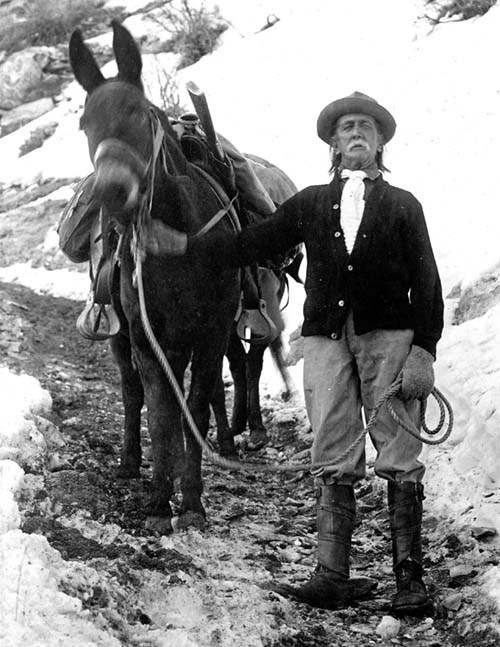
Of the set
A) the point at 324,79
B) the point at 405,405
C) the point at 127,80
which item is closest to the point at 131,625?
the point at 405,405

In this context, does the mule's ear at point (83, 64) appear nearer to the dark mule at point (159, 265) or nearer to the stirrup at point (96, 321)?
the dark mule at point (159, 265)

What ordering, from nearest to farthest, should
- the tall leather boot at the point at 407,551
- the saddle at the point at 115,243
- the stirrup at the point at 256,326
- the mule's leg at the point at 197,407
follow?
1. the tall leather boot at the point at 407,551
2. the mule's leg at the point at 197,407
3. the saddle at the point at 115,243
4. the stirrup at the point at 256,326

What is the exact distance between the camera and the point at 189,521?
170 inches

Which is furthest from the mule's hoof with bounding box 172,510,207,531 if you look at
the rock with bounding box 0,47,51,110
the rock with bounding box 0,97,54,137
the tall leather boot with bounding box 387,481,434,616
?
the rock with bounding box 0,47,51,110

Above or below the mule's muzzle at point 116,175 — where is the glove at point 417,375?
below

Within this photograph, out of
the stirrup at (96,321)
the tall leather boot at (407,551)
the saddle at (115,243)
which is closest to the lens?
the tall leather boot at (407,551)

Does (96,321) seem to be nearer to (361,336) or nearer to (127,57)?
(127,57)

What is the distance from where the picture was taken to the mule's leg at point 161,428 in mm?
4297

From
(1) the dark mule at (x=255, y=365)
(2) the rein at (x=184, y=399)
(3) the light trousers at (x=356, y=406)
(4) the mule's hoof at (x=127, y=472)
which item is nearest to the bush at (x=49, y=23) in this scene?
(1) the dark mule at (x=255, y=365)

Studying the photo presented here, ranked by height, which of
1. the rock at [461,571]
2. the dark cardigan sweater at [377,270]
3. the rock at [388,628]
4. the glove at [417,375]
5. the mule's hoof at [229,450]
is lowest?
the mule's hoof at [229,450]

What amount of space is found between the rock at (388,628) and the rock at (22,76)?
18.6m

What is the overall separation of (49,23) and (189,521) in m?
20.3

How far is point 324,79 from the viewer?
1420 cm

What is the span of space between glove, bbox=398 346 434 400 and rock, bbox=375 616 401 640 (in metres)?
0.89
